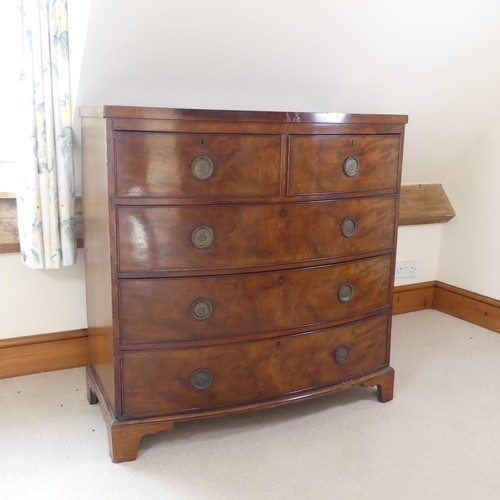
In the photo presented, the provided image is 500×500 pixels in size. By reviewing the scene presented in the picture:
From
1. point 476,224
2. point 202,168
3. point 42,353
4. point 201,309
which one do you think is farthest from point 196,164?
point 476,224

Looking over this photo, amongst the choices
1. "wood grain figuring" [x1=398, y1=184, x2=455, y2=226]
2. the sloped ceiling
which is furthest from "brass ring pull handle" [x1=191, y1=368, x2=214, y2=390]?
"wood grain figuring" [x1=398, y1=184, x2=455, y2=226]

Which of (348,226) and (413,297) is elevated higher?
(348,226)

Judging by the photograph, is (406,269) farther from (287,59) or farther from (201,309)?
(201,309)

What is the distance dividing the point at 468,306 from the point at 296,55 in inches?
69.0

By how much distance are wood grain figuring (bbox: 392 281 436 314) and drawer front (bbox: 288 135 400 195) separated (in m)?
1.27

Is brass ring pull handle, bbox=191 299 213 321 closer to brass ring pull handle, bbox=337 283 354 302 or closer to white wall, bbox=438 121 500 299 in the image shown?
brass ring pull handle, bbox=337 283 354 302

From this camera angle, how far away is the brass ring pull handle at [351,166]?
70.3 inches

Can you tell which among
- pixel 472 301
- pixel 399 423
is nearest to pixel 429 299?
pixel 472 301

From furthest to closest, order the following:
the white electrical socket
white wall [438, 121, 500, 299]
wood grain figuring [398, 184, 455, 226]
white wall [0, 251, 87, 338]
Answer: the white electrical socket → wood grain figuring [398, 184, 455, 226] → white wall [438, 121, 500, 299] → white wall [0, 251, 87, 338]

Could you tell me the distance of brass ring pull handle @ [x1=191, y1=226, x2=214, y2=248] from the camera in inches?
63.6

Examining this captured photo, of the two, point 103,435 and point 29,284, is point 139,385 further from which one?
point 29,284

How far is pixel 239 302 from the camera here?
5.60 feet

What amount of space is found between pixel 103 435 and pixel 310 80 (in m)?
1.46

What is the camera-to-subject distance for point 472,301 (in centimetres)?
295
